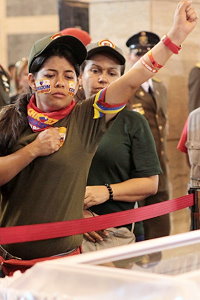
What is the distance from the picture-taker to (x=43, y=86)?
3.48 meters

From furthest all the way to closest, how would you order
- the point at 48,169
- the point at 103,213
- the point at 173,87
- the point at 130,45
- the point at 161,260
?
the point at 173,87
the point at 130,45
the point at 103,213
the point at 48,169
the point at 161,260

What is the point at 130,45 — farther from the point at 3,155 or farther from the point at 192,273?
the point at 192,273

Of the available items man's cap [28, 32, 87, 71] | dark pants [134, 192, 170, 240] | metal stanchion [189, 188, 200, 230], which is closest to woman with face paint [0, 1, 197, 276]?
man's cap [28, 32, 87, 71]

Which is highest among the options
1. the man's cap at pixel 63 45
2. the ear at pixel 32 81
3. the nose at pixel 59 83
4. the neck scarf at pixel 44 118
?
the man's cap at pixel 63 45

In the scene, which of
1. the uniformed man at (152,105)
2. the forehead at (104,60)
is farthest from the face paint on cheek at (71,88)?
the uniformed man at (152,105)

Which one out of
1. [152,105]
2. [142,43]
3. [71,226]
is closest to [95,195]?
[71,226]

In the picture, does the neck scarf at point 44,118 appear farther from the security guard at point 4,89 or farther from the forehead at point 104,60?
the security guard at point 4,89

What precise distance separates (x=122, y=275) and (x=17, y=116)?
1472 mm

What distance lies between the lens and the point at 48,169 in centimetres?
332

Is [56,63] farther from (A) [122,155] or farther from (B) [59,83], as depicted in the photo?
(A) [122,155]

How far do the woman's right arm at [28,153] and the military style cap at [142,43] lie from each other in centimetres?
326

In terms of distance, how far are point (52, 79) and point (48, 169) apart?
0.42m

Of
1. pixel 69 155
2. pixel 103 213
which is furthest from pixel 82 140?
pixel 103 213

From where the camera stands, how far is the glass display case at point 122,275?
2082mm
